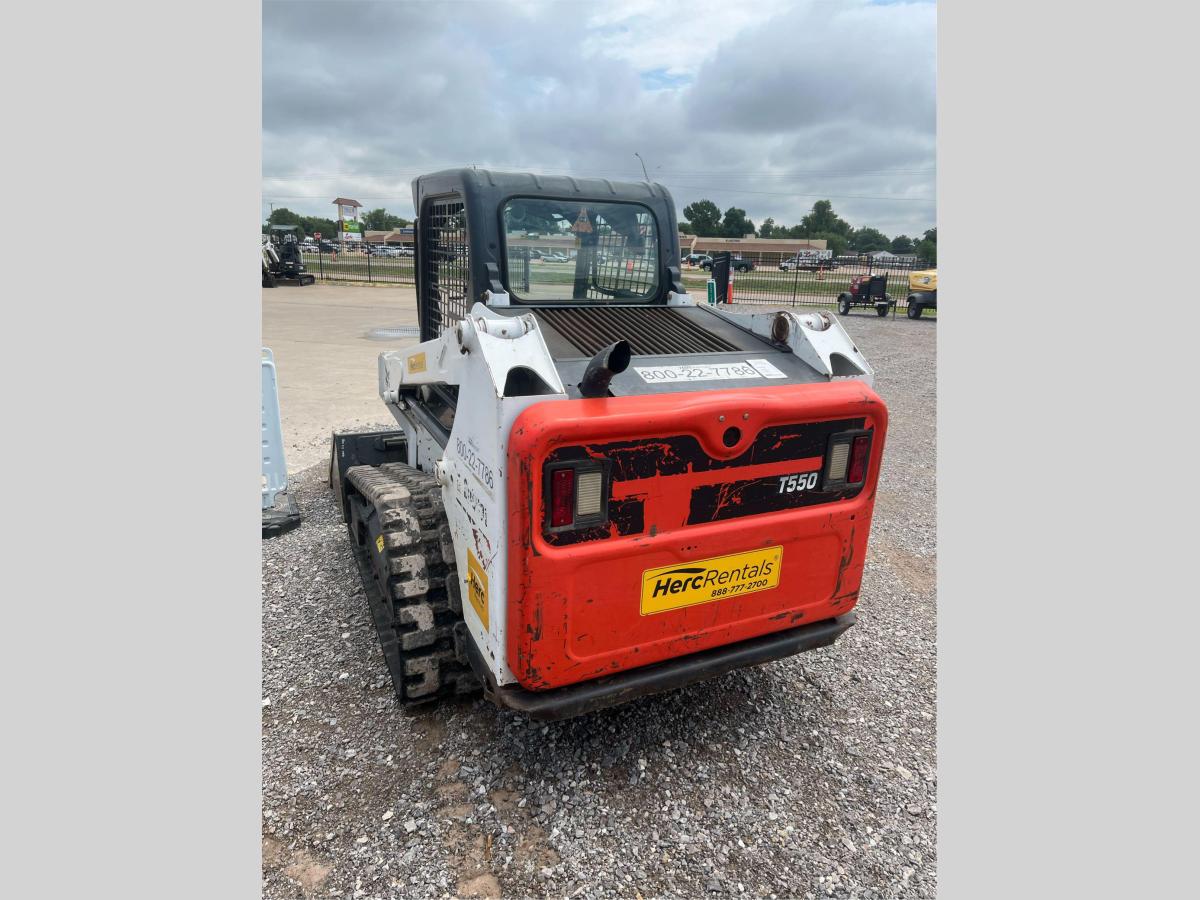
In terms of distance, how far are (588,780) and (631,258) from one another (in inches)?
106

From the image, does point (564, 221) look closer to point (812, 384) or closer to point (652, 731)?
point (812, 384)

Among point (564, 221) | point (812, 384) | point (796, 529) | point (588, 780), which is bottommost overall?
point (588, 780)

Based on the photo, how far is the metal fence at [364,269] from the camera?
3093 cm

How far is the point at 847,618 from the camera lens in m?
3.17

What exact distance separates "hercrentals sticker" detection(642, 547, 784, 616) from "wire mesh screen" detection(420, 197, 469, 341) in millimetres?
1892

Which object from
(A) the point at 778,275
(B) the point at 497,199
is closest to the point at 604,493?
(B) the point at 497,199

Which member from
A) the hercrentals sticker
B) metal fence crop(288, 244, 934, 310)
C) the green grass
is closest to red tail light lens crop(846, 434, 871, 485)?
the hercrentals sticker

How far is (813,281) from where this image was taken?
3231cm

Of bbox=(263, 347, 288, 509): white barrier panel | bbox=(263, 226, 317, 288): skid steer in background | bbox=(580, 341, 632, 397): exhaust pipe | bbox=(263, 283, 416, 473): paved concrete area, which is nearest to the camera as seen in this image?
bbox=(580, 341, 632, 397): exhaust pipe

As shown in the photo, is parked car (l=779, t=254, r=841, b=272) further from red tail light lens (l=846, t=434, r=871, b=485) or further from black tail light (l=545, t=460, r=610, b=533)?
black tail light (l=545, t=460, r=610, b=533)

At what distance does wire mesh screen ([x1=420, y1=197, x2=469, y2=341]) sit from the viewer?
378cm

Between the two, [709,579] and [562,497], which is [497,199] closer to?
[562,497]

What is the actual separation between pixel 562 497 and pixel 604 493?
0.15 m

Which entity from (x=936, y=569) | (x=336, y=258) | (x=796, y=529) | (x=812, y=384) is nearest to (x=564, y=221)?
(x=812, y=384)
